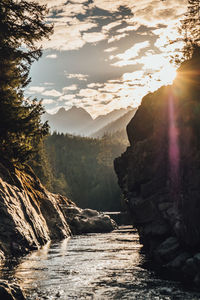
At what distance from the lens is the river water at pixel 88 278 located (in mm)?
12602

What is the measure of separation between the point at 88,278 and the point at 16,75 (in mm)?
16198

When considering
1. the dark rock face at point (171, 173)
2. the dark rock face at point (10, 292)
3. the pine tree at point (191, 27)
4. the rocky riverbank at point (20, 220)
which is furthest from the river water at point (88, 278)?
the pine tree at point (191, 27)

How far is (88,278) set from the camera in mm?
15453

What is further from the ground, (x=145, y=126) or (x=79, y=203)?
(x=145, y=126)

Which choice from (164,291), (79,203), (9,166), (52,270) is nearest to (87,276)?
(52,270)

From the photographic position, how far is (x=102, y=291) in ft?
42.9

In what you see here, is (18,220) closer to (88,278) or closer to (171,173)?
(88,278)

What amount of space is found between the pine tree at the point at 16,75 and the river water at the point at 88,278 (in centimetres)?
856

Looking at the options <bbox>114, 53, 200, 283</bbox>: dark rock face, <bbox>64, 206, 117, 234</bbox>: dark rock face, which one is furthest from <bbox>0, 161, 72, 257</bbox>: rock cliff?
<bbox>64, 206, 117, 234</bbox>: dark rock face

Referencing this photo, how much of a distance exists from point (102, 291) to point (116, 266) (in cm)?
582

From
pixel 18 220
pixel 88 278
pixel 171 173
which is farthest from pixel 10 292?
pixel 171 173

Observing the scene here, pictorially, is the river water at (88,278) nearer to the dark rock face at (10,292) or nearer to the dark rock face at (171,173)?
the dark rock face at (10,292)

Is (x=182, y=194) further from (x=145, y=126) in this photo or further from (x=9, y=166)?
(x=9, y=166)

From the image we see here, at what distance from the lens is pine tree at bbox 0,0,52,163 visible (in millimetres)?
22297
